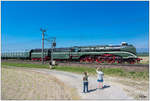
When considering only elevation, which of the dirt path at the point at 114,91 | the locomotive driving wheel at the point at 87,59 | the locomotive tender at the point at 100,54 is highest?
the locomotive tender at the point at 100,54

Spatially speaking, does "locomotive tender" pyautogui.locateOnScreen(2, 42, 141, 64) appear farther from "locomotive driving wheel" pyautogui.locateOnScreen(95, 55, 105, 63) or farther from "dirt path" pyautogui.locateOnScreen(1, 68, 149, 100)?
"dirt path" pyautogui.locateOnScreen(1, 68, 149, 100)

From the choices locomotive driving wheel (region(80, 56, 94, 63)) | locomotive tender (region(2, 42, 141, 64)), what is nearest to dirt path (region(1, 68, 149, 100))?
locomotive tender (region(2, 42, 141, 64))

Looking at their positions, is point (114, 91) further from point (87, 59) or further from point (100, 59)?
point (87, 59)

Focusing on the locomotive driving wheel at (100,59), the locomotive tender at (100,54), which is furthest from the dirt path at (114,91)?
the locomotive driving wheel at (100,59)

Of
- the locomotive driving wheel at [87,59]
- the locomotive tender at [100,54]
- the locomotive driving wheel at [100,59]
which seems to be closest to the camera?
the locomotive tender at [100,54]

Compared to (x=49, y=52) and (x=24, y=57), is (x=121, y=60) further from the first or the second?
(x=24, y=57)

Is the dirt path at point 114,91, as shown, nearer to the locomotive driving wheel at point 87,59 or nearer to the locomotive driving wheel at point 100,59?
the locomotive driving wheel at point 100,59

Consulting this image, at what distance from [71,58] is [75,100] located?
19.8m

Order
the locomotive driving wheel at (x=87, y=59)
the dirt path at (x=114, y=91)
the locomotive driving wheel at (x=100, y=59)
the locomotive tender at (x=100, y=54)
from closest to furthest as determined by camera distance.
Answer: the dirt path at (x=114, y=91) < the locomotive tender at (x=100, y=54) < the locomotive driving wheel at (x=100, y=59) < the locomotive driving wheel at (x=87, y=59)

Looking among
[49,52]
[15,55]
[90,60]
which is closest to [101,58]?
[90,60]

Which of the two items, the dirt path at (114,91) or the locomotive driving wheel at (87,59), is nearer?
the dirt path at (114,91)

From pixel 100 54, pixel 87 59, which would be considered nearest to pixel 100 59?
pixel 100 54

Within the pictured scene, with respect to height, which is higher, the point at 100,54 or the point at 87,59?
the point at 100,54

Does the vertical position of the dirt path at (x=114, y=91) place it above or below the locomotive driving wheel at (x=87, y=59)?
below
